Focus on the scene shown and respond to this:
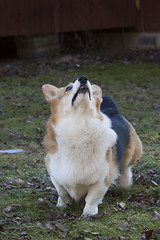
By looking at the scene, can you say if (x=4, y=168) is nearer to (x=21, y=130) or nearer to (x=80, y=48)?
(x=21, y=130)

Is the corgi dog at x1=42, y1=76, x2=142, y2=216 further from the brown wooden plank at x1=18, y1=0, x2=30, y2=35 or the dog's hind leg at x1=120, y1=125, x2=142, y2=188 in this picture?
the brown wooden plank at x1=18, y1=0, x2=30, y2=35

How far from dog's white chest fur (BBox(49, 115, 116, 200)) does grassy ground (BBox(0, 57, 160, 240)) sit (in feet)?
1.28

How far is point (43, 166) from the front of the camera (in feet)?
20.4

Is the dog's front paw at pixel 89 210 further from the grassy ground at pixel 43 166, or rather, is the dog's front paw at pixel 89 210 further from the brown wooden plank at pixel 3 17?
the brown wooden plank at pixel 3 17

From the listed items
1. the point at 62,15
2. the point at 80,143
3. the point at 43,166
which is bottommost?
the point at 43,166

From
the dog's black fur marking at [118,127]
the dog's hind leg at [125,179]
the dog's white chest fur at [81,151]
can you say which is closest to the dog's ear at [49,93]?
the dog's white chest fur at [81,151]

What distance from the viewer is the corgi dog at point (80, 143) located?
4.15 meters

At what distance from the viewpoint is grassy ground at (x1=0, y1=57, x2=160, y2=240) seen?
3967 mm

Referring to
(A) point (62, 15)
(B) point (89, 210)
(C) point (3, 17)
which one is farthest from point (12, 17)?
(B) point (89, 210)

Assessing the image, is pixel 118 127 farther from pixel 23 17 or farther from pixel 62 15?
pixel 62 15

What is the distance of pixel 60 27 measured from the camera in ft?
44.0

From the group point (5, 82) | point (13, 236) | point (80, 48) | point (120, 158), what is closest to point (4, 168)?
point (120, 158)

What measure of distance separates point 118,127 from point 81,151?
0.81m

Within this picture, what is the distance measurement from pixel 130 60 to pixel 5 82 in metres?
4.04
